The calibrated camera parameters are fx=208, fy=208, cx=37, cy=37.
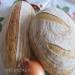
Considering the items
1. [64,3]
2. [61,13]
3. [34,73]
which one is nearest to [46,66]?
[34,73]

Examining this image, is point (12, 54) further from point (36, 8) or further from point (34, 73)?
point (36, 8)

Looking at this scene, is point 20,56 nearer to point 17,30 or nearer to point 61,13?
point 17,30

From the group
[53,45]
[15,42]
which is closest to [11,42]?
[15,42]

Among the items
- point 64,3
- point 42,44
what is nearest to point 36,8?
point 64,3

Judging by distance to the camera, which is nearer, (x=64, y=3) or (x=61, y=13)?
(x=61, y=13)

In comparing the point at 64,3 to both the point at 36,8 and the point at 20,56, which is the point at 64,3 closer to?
the point at 36,8

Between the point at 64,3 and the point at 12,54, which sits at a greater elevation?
the point at 64,3

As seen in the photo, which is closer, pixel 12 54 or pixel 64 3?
pixel 12 54

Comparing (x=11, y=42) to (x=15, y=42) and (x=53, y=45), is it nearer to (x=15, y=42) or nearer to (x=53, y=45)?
(x=15, y=42)

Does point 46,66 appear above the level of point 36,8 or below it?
below
